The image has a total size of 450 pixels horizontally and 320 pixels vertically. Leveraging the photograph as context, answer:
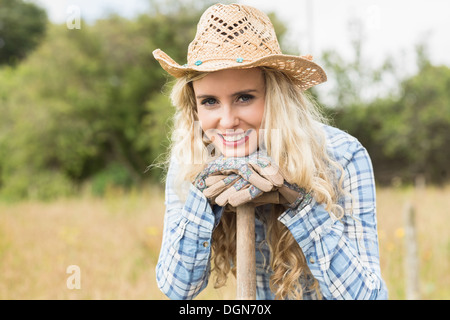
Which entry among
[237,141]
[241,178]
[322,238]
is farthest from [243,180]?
[322,238]

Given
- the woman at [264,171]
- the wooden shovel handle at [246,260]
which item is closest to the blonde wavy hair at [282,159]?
the woman at [264,171]

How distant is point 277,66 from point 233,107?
0.24 metres

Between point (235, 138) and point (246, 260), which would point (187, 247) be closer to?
point (246, 260)

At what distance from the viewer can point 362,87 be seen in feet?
49.0

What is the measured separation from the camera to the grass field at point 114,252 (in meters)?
3.96

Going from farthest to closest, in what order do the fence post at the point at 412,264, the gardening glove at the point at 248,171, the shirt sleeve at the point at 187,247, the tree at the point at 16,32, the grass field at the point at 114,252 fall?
the tree at the point at 16,32
the grass field at the point at 114,252
the fence post at the point at 412,264
the shirt sleeve at the point at 187,247
the gardening glove at the point at 248,171

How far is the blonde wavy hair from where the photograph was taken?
5.60ft

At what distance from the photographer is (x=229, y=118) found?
1.67 metres

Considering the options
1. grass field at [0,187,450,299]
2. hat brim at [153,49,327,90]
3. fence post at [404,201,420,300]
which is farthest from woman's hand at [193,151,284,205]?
fence post at [404,201,420,300]

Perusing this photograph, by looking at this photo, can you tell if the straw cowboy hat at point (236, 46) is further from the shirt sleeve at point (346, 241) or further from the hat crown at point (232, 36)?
the shirt sleeve at point (346, 241)

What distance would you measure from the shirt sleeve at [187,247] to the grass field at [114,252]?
154 cm

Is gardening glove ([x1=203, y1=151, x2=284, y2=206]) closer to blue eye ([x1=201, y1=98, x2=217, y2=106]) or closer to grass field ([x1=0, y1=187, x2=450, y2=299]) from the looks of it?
blue eye ([x1=201, y1=98, x2=217, y2=106])

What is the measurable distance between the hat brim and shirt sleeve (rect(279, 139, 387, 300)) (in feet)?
1.26
